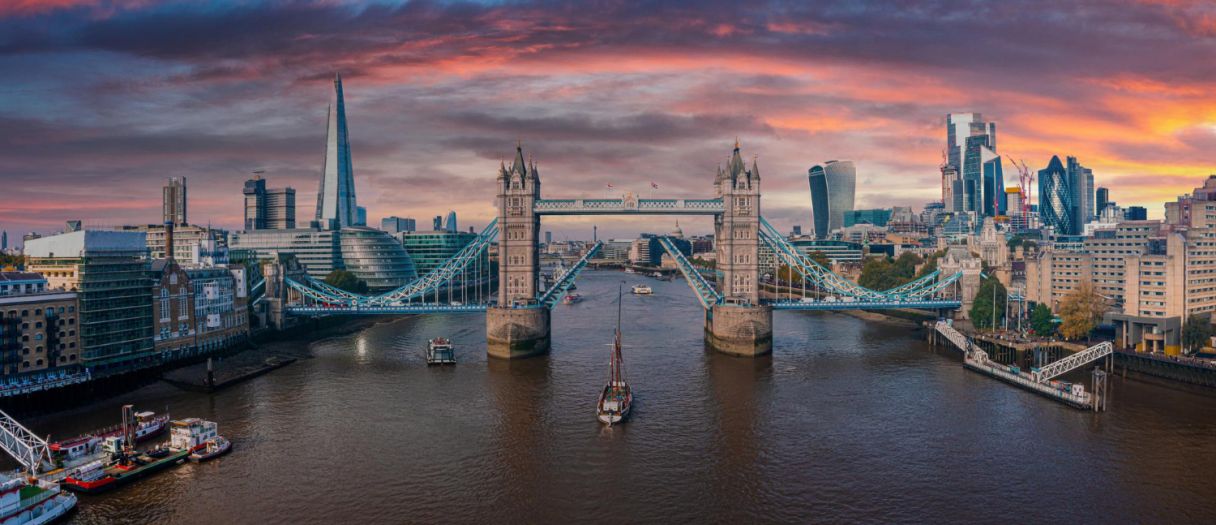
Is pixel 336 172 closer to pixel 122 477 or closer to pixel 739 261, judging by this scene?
pixel 739 261

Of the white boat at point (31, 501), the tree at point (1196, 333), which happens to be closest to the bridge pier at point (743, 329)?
the tree at point (1196, 333)

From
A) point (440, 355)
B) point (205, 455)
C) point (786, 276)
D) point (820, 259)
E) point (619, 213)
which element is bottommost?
point (205, 455)

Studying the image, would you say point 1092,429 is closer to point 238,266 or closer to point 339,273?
point 238,266

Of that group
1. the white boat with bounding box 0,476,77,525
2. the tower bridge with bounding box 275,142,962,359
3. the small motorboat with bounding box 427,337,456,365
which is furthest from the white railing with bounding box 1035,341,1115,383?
the white boat with bounding box 0,476,77,525

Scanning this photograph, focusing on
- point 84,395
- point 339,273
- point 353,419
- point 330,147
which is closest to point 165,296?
point 84,395

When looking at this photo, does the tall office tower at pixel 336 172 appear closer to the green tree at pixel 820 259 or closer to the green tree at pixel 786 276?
the green tree at pixel 786 276

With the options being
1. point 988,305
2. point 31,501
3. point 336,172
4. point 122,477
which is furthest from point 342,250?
point 31,501

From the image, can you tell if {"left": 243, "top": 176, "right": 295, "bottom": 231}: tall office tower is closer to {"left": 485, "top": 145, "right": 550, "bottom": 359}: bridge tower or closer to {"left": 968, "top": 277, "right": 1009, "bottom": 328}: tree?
{"left": 485, "top": 145, "right": 550, "bottom": 359}: bridge tower
